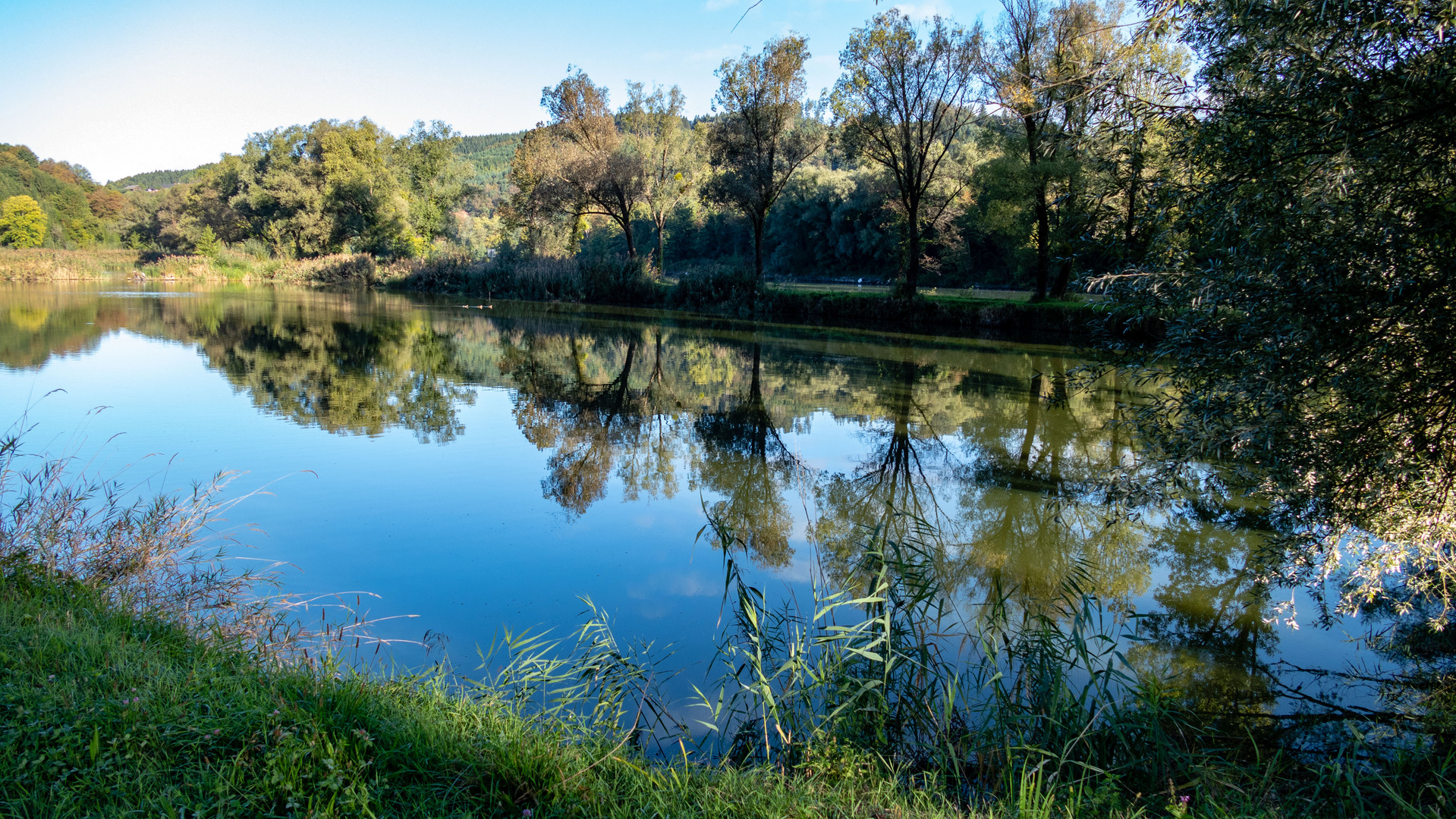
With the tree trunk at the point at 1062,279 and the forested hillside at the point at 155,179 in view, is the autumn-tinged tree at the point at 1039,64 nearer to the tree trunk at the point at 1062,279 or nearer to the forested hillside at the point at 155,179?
the tree trunk at the point at 1062,279

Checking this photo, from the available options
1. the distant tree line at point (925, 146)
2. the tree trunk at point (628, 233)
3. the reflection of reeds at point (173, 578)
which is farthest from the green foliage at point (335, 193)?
the reflection of reeds at point (173, 578)

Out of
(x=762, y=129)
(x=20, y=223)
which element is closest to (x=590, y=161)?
(x=762, y=129)

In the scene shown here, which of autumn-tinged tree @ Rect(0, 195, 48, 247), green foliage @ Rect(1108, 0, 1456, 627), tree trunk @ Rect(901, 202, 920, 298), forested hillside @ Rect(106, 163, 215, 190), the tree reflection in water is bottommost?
the tree reflection in water

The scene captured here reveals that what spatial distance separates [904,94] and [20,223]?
69366mm

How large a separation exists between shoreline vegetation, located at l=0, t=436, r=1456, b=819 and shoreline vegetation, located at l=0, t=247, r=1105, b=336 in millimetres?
8724

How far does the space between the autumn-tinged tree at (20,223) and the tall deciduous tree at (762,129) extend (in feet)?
200

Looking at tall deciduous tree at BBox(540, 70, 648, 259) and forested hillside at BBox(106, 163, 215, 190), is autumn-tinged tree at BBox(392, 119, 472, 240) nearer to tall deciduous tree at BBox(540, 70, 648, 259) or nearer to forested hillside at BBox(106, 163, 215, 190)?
tall deciduous tree at BBox(540, 70, 648, 259)

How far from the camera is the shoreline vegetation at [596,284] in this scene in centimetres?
2484

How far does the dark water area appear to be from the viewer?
5215mm

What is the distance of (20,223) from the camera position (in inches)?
2295

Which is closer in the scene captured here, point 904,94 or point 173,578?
point 173,578

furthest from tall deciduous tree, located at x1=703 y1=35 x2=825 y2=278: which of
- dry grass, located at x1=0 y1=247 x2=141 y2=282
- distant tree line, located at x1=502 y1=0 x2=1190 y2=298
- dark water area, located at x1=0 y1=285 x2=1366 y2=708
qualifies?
dry grass, located at x1=0 y1=247 x2=141 y2=282

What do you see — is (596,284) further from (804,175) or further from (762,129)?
(804,175)

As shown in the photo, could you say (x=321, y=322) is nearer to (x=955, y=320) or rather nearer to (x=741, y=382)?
(x=741, y=382)
